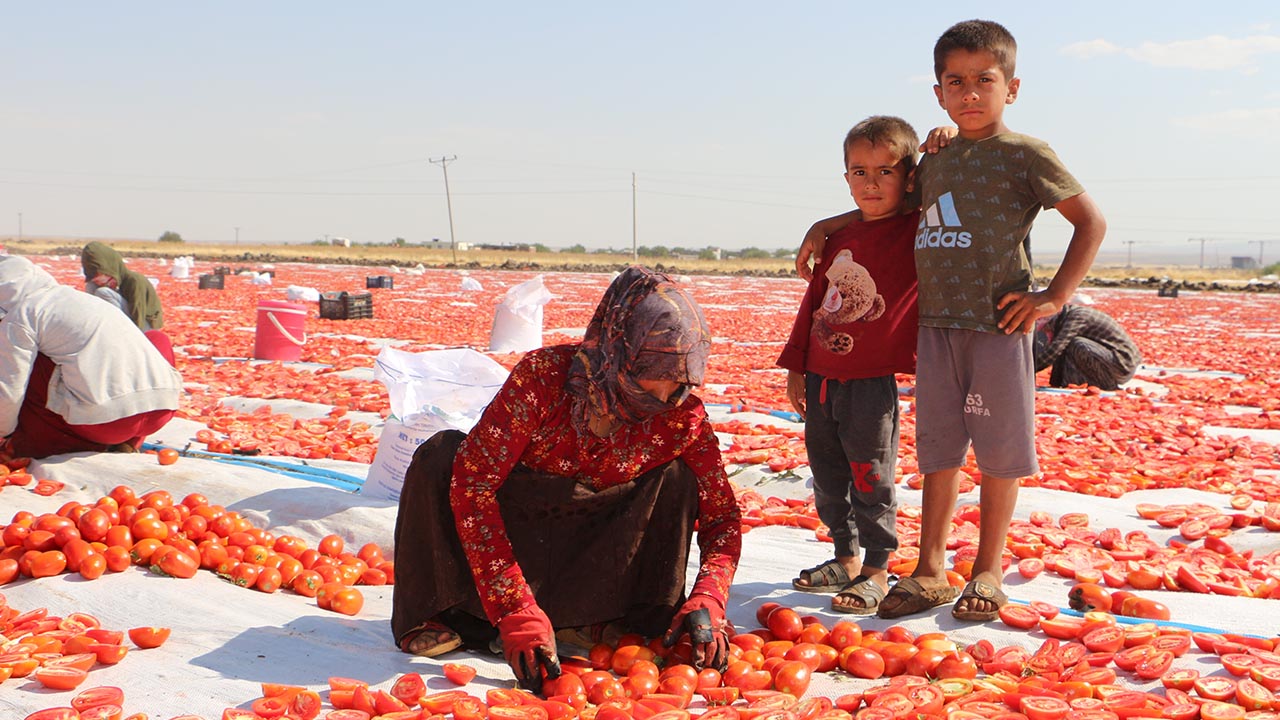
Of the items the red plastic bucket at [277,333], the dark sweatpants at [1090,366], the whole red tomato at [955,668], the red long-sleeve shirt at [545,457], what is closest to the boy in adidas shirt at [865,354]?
the whole red tomato at [955,668]

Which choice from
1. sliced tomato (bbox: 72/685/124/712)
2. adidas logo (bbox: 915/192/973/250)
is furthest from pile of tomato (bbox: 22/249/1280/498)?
sliced tomato (bbox: 72/685/124/712)

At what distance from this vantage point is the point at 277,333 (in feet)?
33.6

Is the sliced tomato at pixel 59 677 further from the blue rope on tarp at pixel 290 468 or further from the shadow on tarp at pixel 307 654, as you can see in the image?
the blue rope on tarp at pixel 290 468

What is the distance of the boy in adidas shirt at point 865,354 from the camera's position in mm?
3400

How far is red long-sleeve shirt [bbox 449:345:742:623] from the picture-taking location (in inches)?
108

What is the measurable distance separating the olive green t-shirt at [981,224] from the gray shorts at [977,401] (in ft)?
0.29

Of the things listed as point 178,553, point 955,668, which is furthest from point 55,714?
point 955,668

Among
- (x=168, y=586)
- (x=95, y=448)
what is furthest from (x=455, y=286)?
(x=168, y=586)

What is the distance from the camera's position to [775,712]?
257 centimetres

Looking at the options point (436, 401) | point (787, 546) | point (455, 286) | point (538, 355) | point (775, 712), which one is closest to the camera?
point (775, 712)

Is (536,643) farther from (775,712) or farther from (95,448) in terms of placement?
(95,448)

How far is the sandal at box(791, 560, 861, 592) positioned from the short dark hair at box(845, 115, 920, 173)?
1.45 metres

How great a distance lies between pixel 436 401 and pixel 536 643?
7.44 feet

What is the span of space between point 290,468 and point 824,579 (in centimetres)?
302
